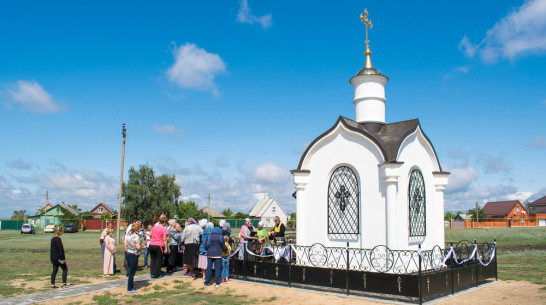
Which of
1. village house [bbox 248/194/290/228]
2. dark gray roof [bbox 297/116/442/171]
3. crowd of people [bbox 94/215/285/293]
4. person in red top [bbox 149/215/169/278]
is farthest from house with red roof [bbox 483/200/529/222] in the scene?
person in red top [bbox 149/215/169/278]

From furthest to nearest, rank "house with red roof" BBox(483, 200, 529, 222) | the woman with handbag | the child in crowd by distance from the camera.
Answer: "house with red roof" BBox(483, 200, 529, 222) < the woman with handbag < the child in crowd

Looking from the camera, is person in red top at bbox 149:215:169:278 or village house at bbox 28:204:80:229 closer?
person in red top at bbox 149:215:169:278

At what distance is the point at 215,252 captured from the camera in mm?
10633

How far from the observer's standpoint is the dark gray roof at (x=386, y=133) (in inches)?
412

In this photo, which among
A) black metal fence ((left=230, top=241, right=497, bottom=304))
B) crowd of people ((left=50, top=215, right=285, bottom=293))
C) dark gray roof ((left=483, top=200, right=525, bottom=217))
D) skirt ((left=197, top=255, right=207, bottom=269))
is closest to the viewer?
black metal fence ((left=230, top=241, right=497, bottom=304))

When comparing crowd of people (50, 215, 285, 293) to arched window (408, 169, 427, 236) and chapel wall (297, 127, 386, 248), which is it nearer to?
chapel wall (297, 127, 386, 248)

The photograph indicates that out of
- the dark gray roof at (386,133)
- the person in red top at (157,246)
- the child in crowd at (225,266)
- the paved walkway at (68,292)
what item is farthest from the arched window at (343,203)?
the paved walkway at (68,292)

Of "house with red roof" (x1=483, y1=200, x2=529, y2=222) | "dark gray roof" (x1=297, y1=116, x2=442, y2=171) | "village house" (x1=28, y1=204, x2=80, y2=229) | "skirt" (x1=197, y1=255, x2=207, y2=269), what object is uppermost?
"dark gray roof" (x1=297, y1=116, x2=442, y2=171)

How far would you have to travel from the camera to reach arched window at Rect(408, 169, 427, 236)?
11.0 meters

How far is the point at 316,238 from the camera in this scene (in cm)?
1154

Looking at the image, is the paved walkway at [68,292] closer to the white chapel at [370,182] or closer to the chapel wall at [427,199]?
the white chapel at [370,182]

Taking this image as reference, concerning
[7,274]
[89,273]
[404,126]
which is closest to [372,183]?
[404,126]

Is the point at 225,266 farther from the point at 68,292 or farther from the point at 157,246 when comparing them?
the point at 68,292

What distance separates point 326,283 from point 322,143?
4068 millimetres
